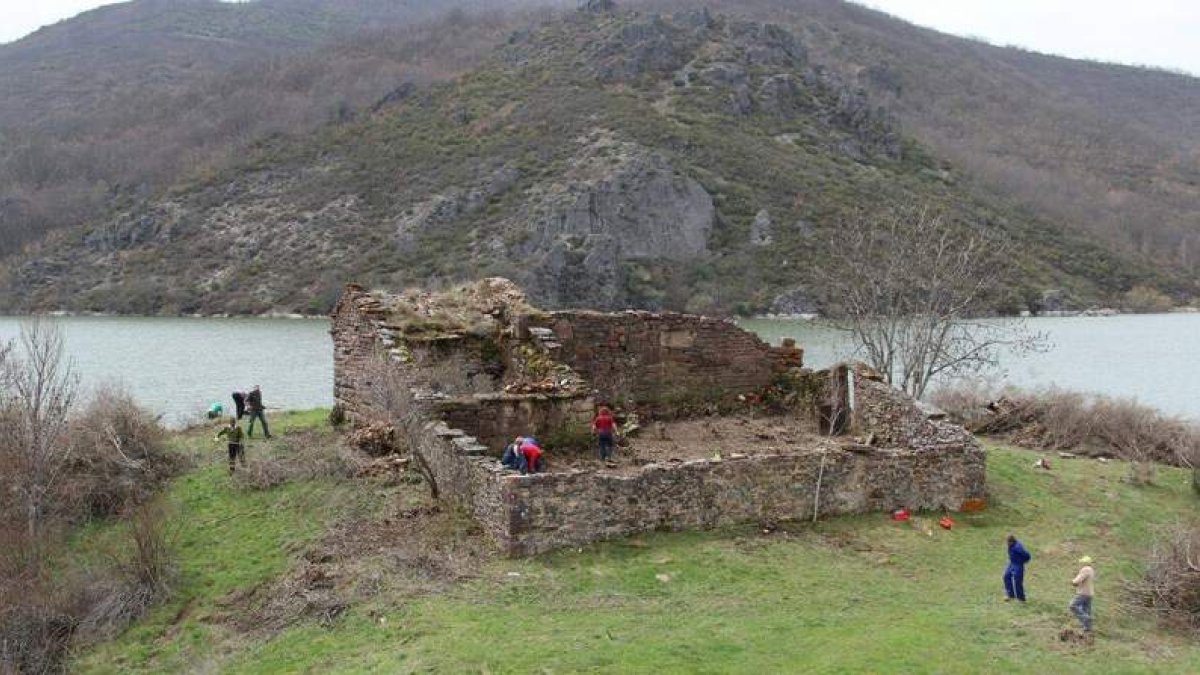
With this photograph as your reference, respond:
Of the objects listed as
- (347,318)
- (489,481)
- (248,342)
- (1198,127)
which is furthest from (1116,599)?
(1198,127)

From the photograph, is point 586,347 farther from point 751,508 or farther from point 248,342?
point 248,342

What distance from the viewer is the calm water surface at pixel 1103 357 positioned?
1582 inches

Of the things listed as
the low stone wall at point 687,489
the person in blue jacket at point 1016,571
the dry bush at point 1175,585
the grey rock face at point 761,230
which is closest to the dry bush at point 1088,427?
the low stone wall at point 687,489

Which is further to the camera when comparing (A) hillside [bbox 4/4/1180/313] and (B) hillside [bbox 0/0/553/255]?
(B) hillside [bbox 0/0/553/255]

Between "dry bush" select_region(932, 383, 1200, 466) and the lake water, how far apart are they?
6291 millimetres

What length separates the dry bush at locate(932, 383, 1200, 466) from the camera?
22.1 m

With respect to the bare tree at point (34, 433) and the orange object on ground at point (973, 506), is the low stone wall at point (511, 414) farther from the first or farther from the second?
the bare tree at point (34, 433)

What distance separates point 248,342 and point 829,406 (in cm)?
4189

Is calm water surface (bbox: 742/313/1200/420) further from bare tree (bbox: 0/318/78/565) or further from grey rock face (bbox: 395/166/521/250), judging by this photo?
grey rock face (bbox: 395/166/521/250)

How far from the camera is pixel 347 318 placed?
65.7 ft

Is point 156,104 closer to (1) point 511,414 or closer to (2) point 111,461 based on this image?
(2) point 111,461

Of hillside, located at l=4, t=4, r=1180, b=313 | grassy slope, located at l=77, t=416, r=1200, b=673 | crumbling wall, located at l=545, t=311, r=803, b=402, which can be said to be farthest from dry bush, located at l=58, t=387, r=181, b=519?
hillside, located at l=4, t=4, r=1180, b=313

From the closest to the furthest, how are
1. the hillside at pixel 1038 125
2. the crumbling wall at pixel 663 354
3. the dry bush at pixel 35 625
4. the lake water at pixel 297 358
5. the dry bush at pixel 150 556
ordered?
1. the dry bush at pixel 35 625
2. the dry bush at pixel 150 556
3. the crumbling wall at pixel 663 354
4. the lake water at pixel 297 358
5. the hillside at pixel 1038 125

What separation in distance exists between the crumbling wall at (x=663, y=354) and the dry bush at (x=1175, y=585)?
9214 mm
